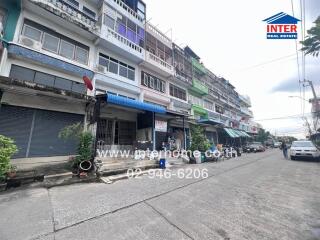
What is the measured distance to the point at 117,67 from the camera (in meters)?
13.3

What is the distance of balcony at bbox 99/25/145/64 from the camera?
11.9 meters

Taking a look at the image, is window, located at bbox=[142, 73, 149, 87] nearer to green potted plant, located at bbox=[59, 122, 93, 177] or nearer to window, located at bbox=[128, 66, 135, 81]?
window, located at bbox=[128, 66, 135, 81]

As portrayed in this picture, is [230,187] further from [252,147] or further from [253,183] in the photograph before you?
[252,147]

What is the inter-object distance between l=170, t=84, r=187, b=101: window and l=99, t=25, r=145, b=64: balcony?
5.82 m

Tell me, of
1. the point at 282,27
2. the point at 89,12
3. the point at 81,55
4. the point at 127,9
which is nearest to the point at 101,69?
the point at 81,55

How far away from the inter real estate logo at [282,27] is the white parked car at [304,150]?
1006 centimetres

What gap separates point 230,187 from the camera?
6582 millimetres

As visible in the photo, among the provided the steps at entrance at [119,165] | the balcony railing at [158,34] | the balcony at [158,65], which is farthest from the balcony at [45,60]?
the balcony railing at [158,34]

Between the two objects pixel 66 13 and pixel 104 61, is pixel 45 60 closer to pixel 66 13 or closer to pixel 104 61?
pixel 66 13

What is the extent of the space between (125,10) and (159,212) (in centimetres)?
1568

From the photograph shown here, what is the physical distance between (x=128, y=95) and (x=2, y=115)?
8.03 meters

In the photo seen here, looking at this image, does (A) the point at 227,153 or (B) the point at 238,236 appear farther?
(A) the point at 227,153

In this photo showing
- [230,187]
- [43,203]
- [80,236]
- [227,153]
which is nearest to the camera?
[80,236]

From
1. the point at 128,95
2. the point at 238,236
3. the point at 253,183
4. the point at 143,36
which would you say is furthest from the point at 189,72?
the point at 238,236
